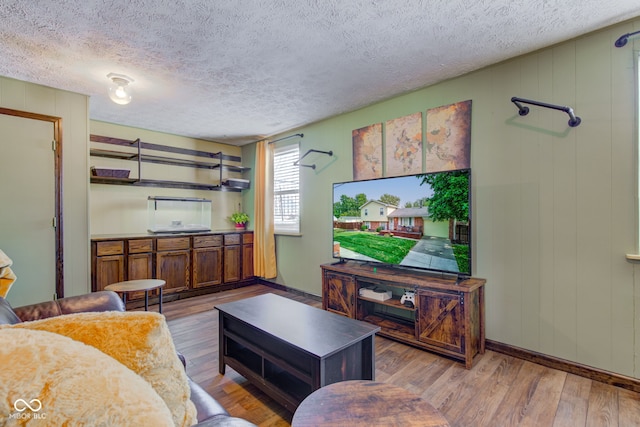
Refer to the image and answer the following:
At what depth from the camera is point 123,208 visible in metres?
4.21

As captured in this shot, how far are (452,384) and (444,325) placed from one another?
445mm

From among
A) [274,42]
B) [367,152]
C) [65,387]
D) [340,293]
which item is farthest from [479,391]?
[274,42]

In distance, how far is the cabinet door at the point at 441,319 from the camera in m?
2.30

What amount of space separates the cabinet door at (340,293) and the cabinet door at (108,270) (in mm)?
2519

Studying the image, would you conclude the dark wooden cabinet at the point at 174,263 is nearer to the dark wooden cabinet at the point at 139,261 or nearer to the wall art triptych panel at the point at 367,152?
the dark wooden cabinet at the point at 139,261

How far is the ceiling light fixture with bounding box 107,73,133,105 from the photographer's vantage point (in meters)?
2.70

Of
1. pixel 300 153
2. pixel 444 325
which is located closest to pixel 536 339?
pixel 444 325

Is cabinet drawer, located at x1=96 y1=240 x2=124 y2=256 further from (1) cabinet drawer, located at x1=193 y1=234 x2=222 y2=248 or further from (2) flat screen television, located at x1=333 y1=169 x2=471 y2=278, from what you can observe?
(2) flat screen television, located at x1=333 y1=169 x2=471 y2=278

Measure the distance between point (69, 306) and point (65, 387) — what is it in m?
1.65

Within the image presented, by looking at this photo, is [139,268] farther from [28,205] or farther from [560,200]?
[560,200]

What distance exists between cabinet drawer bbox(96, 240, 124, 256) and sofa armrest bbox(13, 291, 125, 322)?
1970 mm

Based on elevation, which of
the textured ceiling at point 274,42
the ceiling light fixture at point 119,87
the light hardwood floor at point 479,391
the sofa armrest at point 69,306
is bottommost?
the light hardwood floor at point 479,391

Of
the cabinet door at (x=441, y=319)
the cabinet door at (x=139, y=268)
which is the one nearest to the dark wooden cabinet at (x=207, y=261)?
the cabinet door at (x=139, y=268)

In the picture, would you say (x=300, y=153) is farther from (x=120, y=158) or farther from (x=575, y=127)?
(x=575, y=127)
